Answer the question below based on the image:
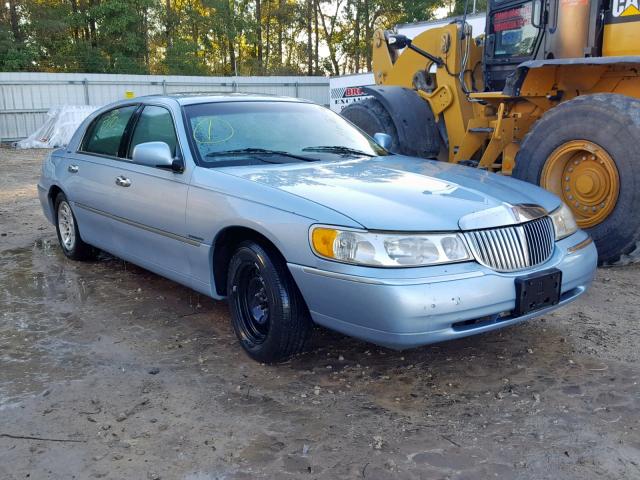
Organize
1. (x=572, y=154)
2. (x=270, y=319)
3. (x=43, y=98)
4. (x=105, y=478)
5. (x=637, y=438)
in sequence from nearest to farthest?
(x=105, y=478), (x=637, y=438), (x=270, y=319), (x=572, y=154), (x=43, y=98)

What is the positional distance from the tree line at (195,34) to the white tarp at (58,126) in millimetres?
10375

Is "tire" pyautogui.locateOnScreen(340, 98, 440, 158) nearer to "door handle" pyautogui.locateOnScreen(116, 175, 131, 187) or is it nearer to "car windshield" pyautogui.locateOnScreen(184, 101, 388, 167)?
"car windshield" pyautogui.locateOnScreen(184, 101, 388, 167)

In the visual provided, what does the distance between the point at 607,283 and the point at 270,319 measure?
10.2ft

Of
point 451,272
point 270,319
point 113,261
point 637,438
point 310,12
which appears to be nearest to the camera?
point 637,438

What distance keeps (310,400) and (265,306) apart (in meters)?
0.66

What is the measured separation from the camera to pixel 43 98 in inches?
874

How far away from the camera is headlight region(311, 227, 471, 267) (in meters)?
3.16

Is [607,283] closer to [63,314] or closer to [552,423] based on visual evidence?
[552,423]

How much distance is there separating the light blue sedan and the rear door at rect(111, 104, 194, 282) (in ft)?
0.05

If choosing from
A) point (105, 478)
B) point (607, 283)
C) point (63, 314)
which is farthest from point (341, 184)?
point (607, 283)

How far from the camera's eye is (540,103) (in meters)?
6.70

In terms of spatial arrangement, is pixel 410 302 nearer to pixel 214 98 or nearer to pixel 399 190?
pixel 399 190

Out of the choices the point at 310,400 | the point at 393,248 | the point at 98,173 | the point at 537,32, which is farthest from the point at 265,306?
the point at 537,32

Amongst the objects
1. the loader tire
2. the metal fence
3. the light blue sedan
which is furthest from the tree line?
the light blue sedan
